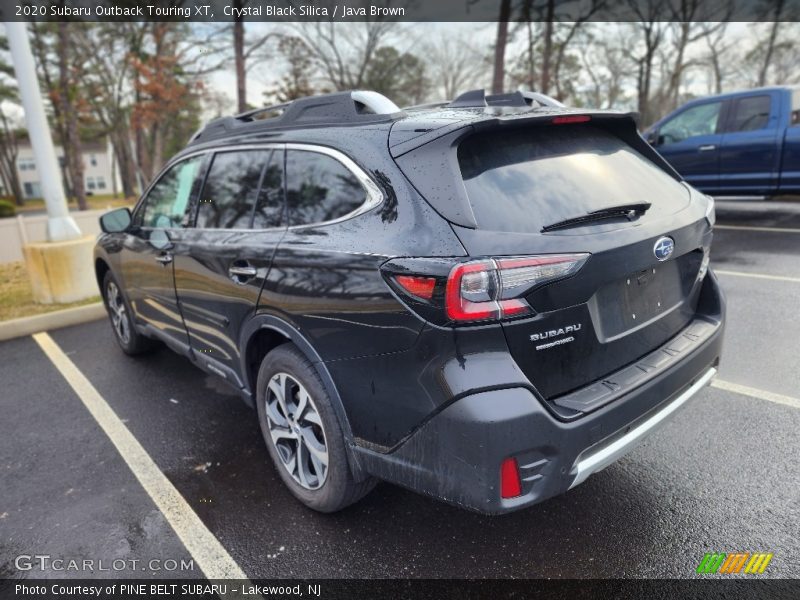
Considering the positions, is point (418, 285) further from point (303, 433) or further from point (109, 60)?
point (109, 60)

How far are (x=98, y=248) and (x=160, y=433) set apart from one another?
2204 millimetres

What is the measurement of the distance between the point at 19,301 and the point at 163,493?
5.38m

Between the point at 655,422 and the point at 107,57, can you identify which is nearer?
the point at 655,422

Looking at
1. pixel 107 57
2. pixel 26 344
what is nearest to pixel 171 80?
pixel 107 57

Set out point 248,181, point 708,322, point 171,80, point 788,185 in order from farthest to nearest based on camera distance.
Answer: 1. point 171,80
2. point 788,185
3. point 248,181
4. point 708,322

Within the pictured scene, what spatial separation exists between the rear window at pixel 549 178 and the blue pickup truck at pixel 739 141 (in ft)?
25.2

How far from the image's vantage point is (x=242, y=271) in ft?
9.00

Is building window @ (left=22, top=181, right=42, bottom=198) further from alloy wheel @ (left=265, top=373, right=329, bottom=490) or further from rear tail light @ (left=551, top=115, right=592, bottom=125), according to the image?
rear tail light @ (left=551, top=115, right=592, bottom=125)

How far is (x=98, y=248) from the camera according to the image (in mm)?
4805

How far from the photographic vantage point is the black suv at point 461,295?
1.85 m

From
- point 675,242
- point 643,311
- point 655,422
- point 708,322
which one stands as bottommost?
point 655,422

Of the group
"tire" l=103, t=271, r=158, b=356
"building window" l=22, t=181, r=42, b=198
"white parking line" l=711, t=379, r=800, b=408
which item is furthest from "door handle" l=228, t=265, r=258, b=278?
"building window" l=22, t=181, r=42, b=198

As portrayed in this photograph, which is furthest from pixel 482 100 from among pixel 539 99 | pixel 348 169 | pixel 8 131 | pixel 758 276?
pixel 8 131

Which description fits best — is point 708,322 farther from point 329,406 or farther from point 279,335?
point 279,335
